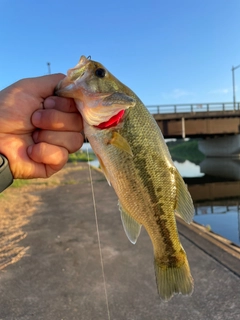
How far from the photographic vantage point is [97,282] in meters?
5.15

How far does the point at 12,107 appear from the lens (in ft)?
9.20

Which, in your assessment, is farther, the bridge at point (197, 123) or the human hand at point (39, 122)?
the bridge at point (197, 123)

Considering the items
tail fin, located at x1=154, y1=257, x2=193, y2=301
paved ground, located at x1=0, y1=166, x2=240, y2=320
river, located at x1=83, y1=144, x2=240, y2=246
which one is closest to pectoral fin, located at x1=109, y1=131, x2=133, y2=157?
tail fin, located at x1=154, y1=257, x2=193, y2=301

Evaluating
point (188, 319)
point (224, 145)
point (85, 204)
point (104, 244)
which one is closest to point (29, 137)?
point (188, 319)

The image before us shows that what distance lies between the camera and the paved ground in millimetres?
4277

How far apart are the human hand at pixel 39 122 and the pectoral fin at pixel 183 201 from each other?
100 cm

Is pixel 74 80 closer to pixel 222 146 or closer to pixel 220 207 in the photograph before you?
pixel 220 207

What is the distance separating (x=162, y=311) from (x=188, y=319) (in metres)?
0.39

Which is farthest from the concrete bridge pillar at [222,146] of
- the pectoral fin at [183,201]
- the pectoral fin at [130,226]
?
the pectoral fin at [130,226]

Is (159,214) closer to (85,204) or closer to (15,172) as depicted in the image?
(15,172)

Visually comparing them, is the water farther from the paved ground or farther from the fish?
the fish

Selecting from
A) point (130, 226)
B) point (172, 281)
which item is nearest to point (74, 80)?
point (130, 226)

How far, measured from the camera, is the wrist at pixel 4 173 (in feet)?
9.10

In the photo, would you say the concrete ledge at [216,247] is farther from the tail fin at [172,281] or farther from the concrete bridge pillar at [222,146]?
the concrete bridge pillar at [222,146]
